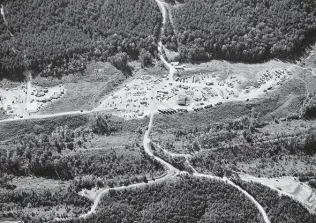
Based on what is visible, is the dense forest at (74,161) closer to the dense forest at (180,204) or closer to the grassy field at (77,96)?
the dense forest at (180,204)

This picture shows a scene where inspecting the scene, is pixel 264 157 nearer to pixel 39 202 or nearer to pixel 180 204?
pixel 180 204

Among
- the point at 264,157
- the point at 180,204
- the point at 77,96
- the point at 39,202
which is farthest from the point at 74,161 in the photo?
the point at 264,157

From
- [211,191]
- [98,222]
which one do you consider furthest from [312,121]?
[98,222]

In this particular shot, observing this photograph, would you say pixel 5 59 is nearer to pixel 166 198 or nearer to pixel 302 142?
pixel 166 198

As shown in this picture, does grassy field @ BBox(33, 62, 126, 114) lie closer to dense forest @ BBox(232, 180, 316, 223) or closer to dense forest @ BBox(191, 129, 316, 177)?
dense forest @ BBox(191, 129, 316, 177)

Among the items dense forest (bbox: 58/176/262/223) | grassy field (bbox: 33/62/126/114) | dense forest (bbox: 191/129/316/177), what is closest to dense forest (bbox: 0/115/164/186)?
dense forest (bbox: 58/176/262/223)
